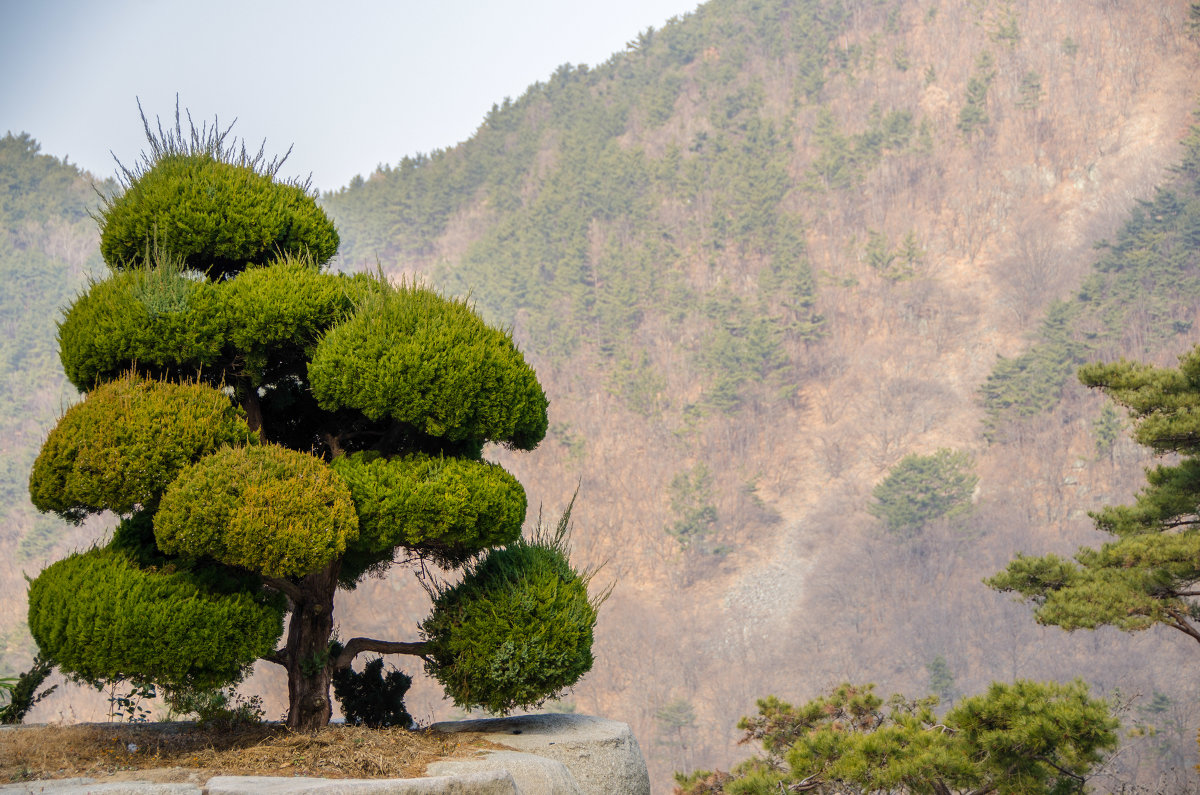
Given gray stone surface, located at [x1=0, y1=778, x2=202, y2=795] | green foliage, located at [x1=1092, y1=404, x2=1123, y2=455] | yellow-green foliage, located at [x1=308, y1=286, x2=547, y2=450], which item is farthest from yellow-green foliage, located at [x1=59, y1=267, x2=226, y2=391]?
green foliage, located at [x1=1092, y1=404, x2=1123, y2=455]

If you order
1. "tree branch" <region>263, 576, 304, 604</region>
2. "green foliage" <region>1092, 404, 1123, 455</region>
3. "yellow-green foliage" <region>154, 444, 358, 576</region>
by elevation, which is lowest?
"tree branch" <region>263, 576, 304, 604</region>

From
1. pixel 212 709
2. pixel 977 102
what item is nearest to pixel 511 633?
pixel 212 709

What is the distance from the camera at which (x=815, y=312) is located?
50625 mm

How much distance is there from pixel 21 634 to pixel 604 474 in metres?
25.1

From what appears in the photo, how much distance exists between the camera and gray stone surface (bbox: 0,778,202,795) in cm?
557

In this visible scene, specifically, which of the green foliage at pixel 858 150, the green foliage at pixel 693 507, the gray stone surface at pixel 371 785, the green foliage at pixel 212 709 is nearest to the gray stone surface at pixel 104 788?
the gray stone surface at pixel 371 785

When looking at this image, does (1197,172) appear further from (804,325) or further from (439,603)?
(439,603)

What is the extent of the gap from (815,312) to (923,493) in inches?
517

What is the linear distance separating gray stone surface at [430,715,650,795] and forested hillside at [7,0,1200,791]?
27213 millimetres

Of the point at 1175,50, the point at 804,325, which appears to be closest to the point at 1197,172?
the point at 1175,50

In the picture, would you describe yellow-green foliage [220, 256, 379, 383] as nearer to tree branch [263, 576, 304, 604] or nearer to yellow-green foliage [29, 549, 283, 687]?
tree branch [263, 576, 304, 604]

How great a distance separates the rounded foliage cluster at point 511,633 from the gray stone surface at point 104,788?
2.32m

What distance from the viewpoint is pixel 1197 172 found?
4659 centimetres

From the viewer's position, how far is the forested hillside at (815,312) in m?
38.6
